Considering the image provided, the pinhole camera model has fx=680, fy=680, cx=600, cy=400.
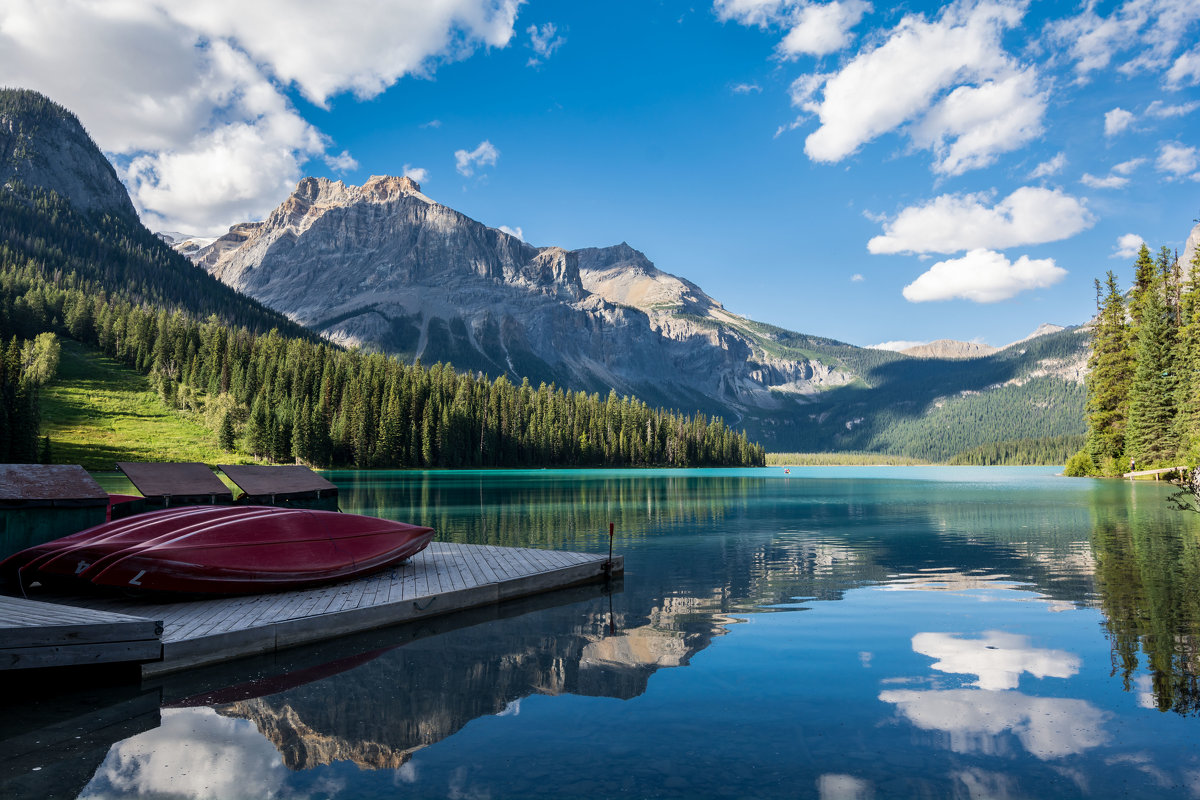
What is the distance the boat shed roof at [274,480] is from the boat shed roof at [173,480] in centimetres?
62

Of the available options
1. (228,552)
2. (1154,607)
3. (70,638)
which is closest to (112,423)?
(228,552)

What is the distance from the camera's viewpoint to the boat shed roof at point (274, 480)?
2395 cm

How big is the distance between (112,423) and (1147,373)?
124m

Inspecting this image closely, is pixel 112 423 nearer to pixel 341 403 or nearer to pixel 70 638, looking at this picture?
pixel 341 403

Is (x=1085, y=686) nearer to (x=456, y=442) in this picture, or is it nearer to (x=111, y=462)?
(x=111, y=462)

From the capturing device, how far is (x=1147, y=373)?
6353 cm

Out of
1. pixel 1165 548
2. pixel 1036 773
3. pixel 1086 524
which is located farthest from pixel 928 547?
pixel 1036 773

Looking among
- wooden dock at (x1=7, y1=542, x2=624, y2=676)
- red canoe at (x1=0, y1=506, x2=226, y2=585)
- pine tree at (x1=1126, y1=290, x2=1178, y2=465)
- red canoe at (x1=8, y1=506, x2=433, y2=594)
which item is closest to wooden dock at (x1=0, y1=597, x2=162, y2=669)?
wooden dock at (x1=7, y1=542, x2=624, y2=676)

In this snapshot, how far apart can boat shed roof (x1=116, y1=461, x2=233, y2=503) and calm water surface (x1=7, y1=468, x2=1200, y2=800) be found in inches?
531

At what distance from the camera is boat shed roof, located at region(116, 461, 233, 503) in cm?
2217

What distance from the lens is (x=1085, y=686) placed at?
33.0ft

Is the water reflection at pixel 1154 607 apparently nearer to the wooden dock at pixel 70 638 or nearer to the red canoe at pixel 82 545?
the wooden dock at pixel 70 638

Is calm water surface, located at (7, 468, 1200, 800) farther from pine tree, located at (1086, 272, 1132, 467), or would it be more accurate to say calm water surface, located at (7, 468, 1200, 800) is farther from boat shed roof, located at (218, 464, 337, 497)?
pine tree, located at (1086, 272, 1132, 467)

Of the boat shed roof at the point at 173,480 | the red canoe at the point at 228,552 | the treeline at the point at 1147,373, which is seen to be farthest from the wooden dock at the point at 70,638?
the treeline at the point at 1147,373
